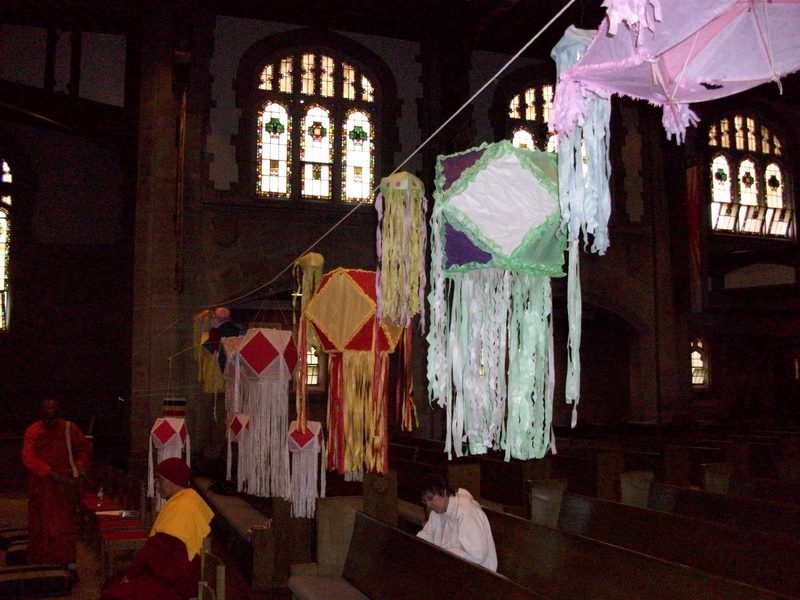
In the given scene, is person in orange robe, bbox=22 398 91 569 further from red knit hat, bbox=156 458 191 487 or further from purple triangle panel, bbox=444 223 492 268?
purple triangle panel, bbox=444 223 492 268

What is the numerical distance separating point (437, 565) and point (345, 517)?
1.88m

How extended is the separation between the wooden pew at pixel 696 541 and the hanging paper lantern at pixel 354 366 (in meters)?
1.61

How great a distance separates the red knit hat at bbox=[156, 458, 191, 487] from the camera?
4762 mm

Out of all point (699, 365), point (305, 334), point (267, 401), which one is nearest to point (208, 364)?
point (267, 401)

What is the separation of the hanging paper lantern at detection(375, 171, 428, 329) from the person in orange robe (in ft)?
15.1

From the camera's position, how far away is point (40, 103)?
14.8m

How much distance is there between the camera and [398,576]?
477 centimetres

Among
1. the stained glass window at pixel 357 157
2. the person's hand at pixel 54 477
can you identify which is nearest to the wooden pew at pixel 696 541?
the person's hand at pixel 54 477

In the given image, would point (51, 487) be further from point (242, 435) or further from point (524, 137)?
point (524, 137)

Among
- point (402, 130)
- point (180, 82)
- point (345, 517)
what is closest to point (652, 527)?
point (345, 517)

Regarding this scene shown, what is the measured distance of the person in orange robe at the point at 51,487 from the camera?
7.60 metres

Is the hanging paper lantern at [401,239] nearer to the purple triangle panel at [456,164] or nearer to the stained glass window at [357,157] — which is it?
the purple triangle panel at [456,164]

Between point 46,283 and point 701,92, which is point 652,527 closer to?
point 701,92

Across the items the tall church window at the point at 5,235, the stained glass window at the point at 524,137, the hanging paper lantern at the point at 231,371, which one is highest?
the stained glass window at the point at 524,137
